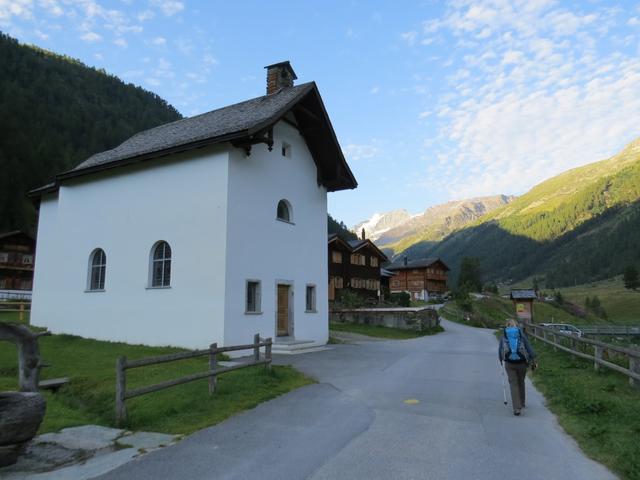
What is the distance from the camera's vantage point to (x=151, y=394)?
976 cm

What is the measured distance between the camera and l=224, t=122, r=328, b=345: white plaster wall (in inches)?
658

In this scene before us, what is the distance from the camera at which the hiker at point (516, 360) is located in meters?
8.76

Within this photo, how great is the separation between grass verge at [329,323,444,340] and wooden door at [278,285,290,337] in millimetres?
10268

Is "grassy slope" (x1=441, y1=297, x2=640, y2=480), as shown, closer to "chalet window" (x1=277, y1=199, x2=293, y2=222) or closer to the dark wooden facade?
"chalet window" (x1=277, y1=199, x2=293, y2=222)

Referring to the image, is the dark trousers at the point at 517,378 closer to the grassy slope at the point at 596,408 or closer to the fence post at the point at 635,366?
the grassy slope at the point at 596,408

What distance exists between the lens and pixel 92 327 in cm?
1933

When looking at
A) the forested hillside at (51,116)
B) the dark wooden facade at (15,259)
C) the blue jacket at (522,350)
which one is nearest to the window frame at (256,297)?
the blue jacket at (522,350)

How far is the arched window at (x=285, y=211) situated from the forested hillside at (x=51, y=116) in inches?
2072

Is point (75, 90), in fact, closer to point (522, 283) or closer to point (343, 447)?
point (343, 447)

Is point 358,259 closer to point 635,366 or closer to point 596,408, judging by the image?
point 635,366

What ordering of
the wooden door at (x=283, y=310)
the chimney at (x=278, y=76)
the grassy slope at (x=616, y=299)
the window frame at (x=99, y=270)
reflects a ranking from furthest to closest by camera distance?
the grassy slope at (x=616, y=299) → the chimney at (x=278, y=76) → the window frame at (x=99, y=270) → the wooden door at (x=283, y=310)

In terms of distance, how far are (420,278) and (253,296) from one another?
236ft

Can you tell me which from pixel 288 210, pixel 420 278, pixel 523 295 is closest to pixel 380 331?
pixel 288 210

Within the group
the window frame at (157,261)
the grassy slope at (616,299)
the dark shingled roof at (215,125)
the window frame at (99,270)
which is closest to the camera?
the dark shingled roof at (215,125)
